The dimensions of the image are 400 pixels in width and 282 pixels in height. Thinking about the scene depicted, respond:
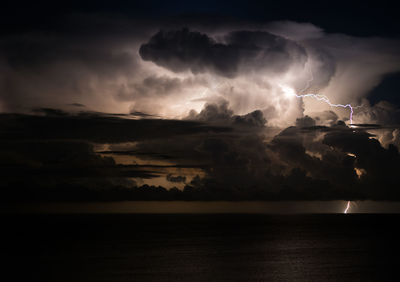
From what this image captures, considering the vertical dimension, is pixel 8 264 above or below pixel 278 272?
above

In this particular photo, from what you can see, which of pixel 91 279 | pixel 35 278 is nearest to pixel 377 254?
pixel 91 279

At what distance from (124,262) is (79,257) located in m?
10.5

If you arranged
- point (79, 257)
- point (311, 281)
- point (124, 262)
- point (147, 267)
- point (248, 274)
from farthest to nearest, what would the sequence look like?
1. point (79, 257)
2. point (124, 262)
3. point (147, 267)
4. point (248, 274)
5. point (311, 281)

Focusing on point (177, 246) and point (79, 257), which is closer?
point (79, 257)

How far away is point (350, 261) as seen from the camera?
225 ft

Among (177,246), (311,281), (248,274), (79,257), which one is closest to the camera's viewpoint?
(311,281)

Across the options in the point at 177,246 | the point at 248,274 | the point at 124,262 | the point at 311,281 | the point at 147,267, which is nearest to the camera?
the point at 311,281

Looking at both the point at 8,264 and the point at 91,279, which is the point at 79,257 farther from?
the point at 91,279

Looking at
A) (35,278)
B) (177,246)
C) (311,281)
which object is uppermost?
(177,246)

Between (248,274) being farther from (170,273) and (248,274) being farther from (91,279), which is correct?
(91,279)

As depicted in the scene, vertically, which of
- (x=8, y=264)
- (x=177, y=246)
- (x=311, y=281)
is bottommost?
(x=311, y=281)

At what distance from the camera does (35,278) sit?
5416 cm

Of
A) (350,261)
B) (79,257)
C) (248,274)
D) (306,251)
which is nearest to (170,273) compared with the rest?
(248,274)

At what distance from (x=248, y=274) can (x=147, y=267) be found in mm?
14642
